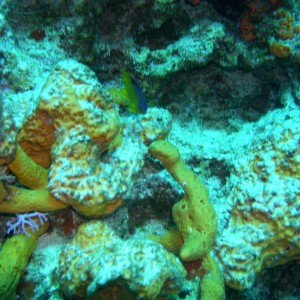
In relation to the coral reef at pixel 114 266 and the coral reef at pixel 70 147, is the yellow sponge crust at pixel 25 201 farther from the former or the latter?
the coral reef at pixel 114 266

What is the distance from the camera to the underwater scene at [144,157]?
1760 millimetres

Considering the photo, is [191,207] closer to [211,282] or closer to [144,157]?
[211,282]

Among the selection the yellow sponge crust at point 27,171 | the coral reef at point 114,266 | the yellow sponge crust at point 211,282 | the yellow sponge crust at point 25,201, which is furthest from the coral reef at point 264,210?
the yellow sponge crust at point 27,171

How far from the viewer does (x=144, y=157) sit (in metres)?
2.49

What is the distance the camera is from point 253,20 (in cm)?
318

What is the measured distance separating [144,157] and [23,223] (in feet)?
3.56

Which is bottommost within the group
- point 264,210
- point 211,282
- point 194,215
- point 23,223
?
point 211,282

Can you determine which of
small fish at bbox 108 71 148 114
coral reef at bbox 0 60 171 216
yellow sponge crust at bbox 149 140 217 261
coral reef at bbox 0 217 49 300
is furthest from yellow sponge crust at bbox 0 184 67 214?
small fish at bbox 108 71 148 114

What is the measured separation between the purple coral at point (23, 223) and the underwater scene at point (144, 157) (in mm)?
15

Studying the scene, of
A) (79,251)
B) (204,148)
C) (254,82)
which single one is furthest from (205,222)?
(254,82)

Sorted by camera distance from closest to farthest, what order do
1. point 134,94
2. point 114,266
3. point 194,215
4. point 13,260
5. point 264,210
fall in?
point 114,266 < point 13,260 < point 194,215 < point 264,210 < point 134,94

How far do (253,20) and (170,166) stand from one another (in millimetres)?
2184

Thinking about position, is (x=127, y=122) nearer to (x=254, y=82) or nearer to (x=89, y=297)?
(x=89, y=297)

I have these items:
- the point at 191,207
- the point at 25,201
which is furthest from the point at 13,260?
the point at 191,207
